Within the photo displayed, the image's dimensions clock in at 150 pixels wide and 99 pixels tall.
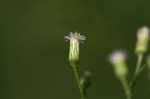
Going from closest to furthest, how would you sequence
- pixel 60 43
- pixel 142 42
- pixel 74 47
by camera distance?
pixel 142 42
pixel 74 47
pixel 60 43

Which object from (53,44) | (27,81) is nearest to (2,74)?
(27,81)

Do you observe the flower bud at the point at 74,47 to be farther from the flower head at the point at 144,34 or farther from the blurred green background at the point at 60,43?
the blurred green background at the point at 60,43

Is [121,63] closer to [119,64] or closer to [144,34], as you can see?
[119,64]

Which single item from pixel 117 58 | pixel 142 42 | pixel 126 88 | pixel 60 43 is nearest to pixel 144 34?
pixel 142 42

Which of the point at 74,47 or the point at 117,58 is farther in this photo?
the point at 74,47

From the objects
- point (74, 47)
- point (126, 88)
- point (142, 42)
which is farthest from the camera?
point (74, 47)

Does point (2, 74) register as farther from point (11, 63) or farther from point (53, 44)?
point (53, 44)

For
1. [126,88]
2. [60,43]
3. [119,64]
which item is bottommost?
[126,88]
